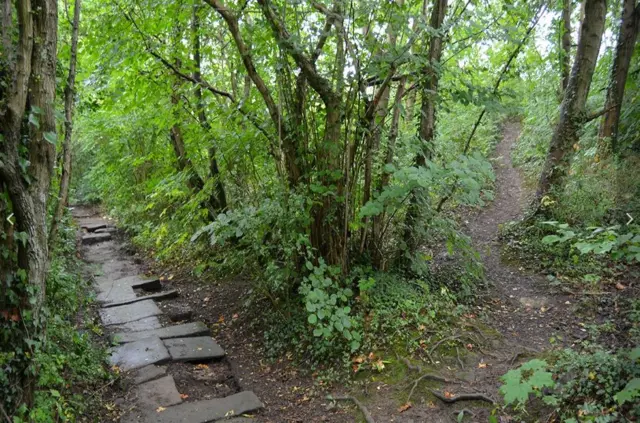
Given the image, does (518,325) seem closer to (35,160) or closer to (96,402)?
(96,402)

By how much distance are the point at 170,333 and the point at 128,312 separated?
1.06 m

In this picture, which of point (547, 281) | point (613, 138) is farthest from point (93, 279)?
point (613, 138)

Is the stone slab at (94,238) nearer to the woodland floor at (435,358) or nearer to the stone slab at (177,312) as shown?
the woodland floor at (435,358)

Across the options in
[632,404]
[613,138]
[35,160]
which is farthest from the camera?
[613,138]

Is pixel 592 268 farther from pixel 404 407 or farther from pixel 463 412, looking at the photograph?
pixel 404 407

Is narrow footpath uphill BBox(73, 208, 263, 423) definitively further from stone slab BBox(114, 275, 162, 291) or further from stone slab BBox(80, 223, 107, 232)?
stone slab BBox(80, 223, 107, 232)

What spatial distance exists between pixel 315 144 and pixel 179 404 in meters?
2.93

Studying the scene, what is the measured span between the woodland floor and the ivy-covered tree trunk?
60.8 inches

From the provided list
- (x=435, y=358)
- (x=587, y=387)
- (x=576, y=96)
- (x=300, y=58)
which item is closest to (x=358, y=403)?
(x=435, y=358)

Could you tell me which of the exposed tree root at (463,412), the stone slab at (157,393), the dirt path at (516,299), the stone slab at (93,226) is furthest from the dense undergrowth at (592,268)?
the stone slab at (93,226)

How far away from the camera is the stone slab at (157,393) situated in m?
3.97

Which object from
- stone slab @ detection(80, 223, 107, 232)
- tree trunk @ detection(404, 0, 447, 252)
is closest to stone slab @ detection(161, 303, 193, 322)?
tree trunk @ detection(404, 0, 447, 252)

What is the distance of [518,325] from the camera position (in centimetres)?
487

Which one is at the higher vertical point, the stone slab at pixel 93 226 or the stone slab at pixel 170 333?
the stone slab at pixel 93 226
